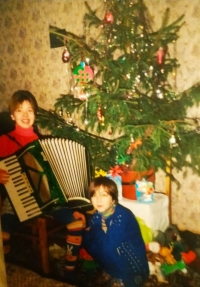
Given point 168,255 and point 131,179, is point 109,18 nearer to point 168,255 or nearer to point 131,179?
point 131,179

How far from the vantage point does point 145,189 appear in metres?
1.59

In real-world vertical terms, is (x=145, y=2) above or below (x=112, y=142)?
above

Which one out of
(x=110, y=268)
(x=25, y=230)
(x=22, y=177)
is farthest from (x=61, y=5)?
(x=110, y=268)

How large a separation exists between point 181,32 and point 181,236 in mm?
855

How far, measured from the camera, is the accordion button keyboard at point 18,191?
1.73 meters

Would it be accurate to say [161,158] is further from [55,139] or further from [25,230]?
[25,230]

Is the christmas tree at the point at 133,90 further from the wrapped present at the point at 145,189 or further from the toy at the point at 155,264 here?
the toy at the point at 155,264

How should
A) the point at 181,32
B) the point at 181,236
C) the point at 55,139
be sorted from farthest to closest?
the point at 55,139 → the point at 181,236 → the point at 181,32

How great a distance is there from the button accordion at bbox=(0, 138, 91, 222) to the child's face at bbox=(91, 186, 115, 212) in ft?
0.14

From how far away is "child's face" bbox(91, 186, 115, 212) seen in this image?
1.63 metres

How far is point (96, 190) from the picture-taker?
1.64 metres

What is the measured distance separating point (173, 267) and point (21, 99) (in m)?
1.02

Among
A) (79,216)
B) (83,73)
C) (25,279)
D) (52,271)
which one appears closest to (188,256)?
(79,216)

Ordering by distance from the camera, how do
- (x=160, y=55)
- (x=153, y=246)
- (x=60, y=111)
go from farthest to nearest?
(x=60, y=111)
(x=153, y=246)
(x=160, y=55)
